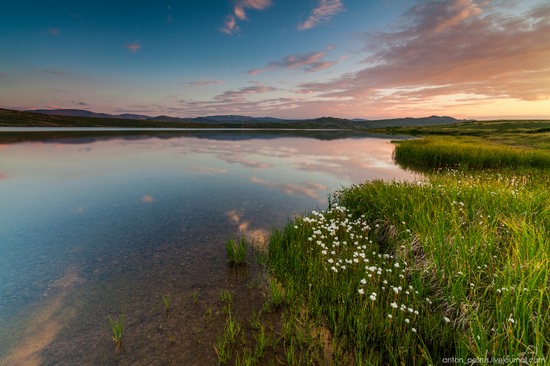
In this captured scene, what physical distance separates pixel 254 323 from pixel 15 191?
19504mm

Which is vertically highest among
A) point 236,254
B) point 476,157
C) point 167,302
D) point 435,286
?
point 476,157

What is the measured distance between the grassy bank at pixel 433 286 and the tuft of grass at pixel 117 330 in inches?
141

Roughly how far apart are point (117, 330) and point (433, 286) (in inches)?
273

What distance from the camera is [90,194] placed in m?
16.0

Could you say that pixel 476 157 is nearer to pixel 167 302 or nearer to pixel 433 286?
pixel 433 286

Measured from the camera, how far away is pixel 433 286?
19.5ft

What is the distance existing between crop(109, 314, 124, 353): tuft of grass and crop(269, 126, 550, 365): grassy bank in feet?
11.8

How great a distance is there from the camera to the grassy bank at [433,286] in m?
4.30

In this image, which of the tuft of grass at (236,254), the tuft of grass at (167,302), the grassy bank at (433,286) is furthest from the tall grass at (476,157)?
the tuft of grass at (167,302)

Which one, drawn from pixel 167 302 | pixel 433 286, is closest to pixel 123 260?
pixel 167 302

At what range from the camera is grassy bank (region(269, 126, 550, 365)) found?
14.1 ft

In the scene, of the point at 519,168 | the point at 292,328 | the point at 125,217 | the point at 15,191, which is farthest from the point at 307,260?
the point at 519,168

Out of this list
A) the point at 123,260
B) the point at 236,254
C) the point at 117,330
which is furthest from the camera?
the point at 236,254

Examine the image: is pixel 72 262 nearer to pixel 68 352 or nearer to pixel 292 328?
pixel 68 352
